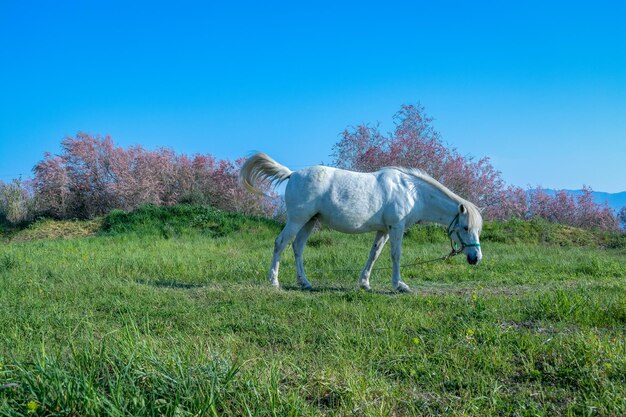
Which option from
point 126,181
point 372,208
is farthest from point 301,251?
point 126,181

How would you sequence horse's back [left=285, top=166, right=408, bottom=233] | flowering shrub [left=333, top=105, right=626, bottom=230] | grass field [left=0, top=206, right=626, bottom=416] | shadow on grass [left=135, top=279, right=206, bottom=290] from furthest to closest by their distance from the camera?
flowering shrub [left=333, top=105, right=626, bottom=230], horse's back [left=285, top=166, right=408, bottom=233], shadow on grass [left=135, top=279, right=206, bottom=290], grass field [left=0, top=206, right=626, bottom=416]

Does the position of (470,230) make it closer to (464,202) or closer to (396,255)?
(464,202)

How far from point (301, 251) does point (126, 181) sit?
14601 millimetres

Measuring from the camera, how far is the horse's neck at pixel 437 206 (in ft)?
25.8

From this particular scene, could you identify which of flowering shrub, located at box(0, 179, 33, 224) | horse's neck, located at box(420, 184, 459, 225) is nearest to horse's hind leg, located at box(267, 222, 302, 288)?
horse's neck, located at box(420, 184, 459, 225)

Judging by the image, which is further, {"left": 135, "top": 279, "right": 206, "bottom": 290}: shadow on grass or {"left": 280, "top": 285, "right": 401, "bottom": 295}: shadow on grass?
{"left": 135, "top": 279, "right": 206, "bottom": 290}: shadow on grass

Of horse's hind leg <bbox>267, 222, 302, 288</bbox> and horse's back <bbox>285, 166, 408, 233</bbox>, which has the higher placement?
horse's back <bbox>285, 166, 408, 233</bbox>

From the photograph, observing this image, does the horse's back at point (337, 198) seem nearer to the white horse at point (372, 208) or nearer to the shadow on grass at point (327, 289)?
the white horse at point (372, 208)

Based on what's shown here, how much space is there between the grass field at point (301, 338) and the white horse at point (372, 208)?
21.8 inches

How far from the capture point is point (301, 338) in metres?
4.45

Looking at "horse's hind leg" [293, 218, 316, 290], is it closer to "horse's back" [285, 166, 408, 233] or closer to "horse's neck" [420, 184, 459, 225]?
"horse's back" [285, 166, 408, 233]

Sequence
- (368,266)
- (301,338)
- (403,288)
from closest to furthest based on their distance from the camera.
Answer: (301,338), (403,288), (368,266)

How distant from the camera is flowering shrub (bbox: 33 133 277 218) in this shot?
20.3 metres

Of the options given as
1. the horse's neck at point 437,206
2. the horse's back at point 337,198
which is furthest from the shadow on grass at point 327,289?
the horse's neck at point 437,206
